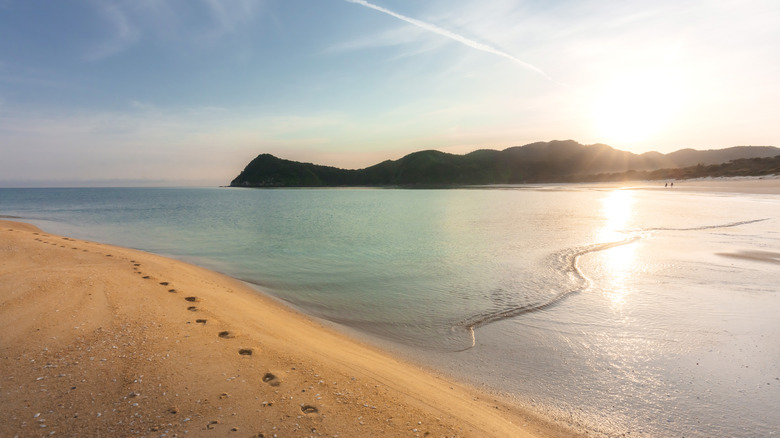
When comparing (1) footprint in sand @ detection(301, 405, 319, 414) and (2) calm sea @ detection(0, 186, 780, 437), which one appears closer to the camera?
(1) footprint in sand @ detection(301, 405, 319, 414)

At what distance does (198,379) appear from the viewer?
15.5 feet

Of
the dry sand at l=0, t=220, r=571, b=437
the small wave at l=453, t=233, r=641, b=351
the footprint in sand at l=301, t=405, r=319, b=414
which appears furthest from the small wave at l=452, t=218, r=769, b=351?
the footprint in sand at l=301, t=405, r=319, b=414

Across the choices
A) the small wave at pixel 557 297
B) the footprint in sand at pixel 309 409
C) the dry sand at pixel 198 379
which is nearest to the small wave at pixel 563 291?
the small wave at pixel 557 297

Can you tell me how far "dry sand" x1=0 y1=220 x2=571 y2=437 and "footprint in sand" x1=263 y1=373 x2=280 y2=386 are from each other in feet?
0.05

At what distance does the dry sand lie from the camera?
12.7 ft

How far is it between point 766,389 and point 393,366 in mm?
6431

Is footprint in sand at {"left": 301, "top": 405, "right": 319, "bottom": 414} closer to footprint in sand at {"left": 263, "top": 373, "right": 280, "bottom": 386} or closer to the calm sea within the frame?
footprint in sand at {"left": 263, "top": 373, "right": 280, "bottom": 386}

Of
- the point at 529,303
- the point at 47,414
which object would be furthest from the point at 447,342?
the point at 47,414

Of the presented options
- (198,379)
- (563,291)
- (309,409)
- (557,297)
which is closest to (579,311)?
(557,297)

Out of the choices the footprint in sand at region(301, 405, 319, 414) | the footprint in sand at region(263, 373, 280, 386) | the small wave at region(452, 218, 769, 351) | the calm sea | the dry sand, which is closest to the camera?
the dry sand

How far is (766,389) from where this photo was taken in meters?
5.83

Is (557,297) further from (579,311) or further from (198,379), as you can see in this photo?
(198,379)

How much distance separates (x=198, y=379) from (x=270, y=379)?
0.95m

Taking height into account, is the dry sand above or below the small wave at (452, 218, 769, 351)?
above
